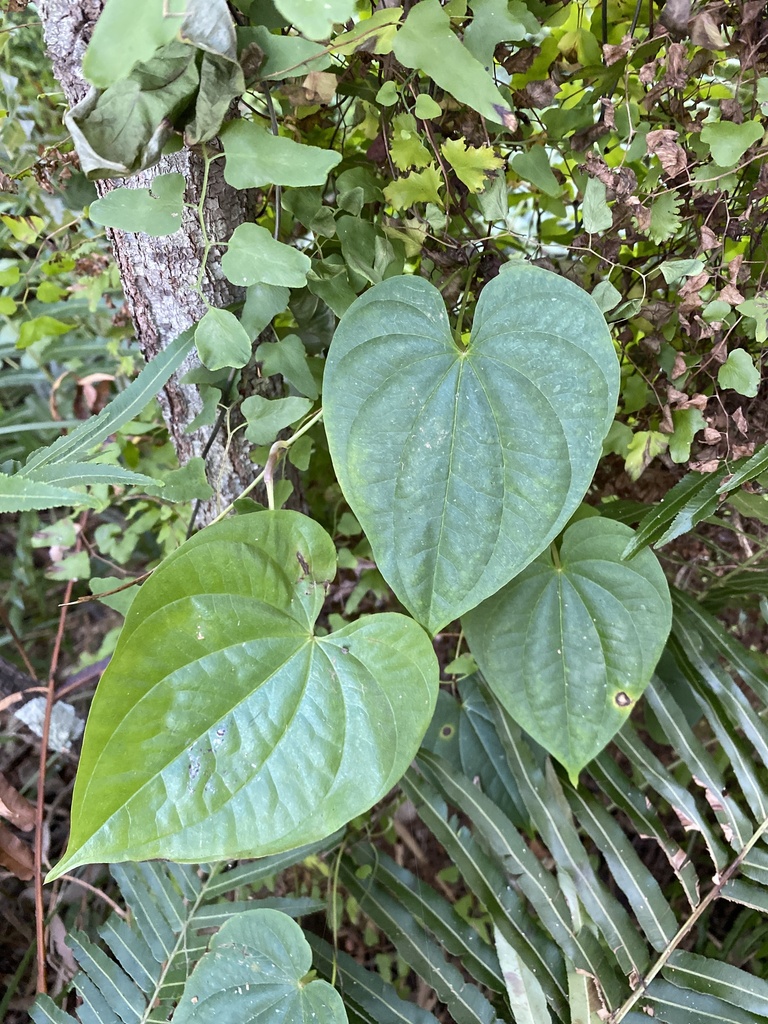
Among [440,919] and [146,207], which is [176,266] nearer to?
[146,207]

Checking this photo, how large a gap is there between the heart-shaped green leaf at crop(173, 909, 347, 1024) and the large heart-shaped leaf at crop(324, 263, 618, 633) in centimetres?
42

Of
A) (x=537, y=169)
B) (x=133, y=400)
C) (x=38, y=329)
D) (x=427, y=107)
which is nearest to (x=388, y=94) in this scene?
(x=427, y=107)

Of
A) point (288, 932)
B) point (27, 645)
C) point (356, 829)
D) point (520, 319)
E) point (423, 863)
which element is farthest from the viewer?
point (27, 645)

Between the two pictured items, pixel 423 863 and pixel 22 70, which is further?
pixel 423 863

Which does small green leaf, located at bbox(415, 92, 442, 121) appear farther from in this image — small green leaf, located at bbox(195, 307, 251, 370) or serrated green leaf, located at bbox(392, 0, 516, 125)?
small green leaf, located at bbox(195, 307, 251, 370)

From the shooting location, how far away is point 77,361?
125 centimetres

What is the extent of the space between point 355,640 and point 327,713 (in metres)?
0.07

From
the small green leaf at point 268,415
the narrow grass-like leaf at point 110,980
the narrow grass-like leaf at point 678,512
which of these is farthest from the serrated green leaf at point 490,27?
the narrow grass-like leaf at point 110,980

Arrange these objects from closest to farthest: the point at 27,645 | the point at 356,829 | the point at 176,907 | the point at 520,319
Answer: the point at 520,319 → the point at 176,907 → the point at 356,829 → the point at 27,645

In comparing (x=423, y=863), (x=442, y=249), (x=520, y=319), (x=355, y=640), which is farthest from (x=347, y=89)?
(x=423, y=863)

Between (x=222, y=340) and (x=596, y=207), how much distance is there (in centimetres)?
37

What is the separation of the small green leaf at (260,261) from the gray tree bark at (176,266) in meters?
0.10

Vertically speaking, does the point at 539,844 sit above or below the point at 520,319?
below

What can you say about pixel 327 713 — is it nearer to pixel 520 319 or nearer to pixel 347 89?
pixel 520 319
